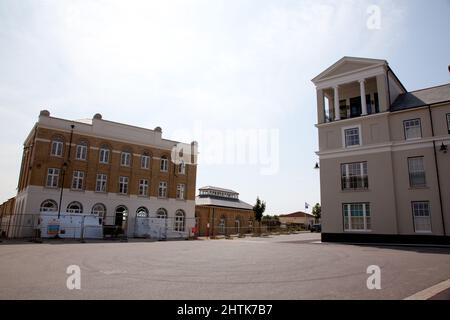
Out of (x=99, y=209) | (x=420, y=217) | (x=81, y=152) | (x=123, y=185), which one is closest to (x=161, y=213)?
(x=123, y=185)

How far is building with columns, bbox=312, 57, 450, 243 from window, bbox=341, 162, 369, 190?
8 cm

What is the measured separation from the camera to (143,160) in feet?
140

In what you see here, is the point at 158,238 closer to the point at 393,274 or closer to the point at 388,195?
the point at 388,195

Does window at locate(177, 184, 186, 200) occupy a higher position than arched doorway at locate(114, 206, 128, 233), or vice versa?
window at locate(177, 184, 186, 200)

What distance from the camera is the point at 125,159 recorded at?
135 ft

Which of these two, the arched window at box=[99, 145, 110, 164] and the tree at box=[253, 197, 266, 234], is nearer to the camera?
the arched window at box=[99, 145, 110, 164]

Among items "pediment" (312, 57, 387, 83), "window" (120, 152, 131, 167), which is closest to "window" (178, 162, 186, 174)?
"window" (120, 152, 131, 167)

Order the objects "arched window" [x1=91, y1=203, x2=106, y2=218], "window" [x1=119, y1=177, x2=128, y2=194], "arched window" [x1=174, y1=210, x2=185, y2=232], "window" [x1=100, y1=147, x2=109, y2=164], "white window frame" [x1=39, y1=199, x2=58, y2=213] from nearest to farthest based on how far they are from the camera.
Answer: "white window frame" [x1=39, y1=199, x2=58, y2=213], "arched window" [x1=91, y1=203, x2=106, y2=218], "window" [x1=100, y1=147, x2=109, y2=164], "window" [x1=119, y1=177, x2=128, y2=194], "arched window" [x1=174, y1=210, x2=185, y2=232]

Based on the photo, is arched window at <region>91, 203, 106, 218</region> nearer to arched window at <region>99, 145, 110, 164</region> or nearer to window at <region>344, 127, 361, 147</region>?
arched window at <region>99, 145, 110, 164</region>

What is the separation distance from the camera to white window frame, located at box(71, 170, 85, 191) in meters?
36.6

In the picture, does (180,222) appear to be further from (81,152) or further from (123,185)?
(81,152)

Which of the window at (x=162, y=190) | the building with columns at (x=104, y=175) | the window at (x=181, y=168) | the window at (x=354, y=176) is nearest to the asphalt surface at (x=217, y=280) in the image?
the window at (x=354, y=176)
